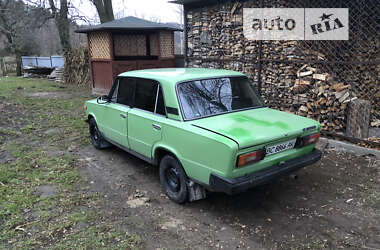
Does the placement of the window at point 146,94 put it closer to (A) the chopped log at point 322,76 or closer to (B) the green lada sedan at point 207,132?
(B) the green lada sedan at point 207,132

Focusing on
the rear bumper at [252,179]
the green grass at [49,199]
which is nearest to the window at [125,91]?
the green grass at [49,199]

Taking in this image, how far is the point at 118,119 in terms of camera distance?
4805 millimetres

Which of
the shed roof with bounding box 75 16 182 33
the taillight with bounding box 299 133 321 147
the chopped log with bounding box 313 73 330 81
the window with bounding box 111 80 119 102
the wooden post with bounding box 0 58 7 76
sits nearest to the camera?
the taillight with bounding box 299 133 321 147

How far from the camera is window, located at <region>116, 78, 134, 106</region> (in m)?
4.63

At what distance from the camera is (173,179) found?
397cm

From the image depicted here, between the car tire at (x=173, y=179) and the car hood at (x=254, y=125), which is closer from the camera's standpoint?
the car hood at (x=254, y=125)

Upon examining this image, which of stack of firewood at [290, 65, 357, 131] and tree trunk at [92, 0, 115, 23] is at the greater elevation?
tree trunk at [92, 0, 115, 23]

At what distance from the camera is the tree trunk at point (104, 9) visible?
16712 mm

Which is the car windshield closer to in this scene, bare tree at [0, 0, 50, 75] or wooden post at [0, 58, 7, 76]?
bare tree at [0, 0, 50, 75]

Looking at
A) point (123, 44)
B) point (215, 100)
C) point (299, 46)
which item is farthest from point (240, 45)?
point (123, 44)

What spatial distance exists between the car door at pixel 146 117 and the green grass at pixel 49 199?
935 millimetres

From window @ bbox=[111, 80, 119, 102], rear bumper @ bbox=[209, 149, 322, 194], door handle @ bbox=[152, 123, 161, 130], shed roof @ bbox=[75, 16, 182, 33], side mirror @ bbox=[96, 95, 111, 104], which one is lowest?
rear bumper @ bbox=[209, 149, 322, 194]

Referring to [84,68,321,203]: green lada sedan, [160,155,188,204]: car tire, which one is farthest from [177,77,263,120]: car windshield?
[160,155,188,204]: car tire

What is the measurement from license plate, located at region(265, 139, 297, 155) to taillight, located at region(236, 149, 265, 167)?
4.5 inches
